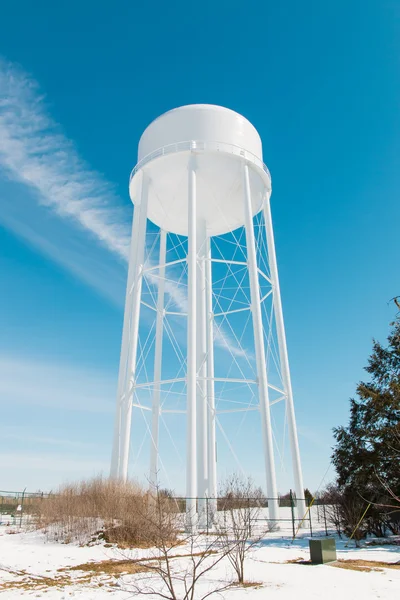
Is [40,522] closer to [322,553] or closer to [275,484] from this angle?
[275,484]

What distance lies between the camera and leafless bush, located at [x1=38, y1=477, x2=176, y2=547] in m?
14.3

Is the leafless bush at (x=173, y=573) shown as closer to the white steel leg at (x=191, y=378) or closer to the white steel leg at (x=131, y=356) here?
the white steel leg at (x=191, y=378)

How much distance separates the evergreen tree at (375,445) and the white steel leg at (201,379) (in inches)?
210

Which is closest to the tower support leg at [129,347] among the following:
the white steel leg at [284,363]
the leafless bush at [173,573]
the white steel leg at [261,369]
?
the white steel leg at [261,369]

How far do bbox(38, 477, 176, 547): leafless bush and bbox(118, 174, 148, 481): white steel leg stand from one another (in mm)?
1028

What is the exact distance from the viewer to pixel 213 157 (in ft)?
62.6

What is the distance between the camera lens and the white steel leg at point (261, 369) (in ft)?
51.0

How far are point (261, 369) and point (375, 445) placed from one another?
5102mm

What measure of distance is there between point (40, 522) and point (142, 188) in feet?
44.6

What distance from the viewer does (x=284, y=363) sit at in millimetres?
17984

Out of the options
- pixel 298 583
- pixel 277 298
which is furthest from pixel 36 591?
pixel 277 298

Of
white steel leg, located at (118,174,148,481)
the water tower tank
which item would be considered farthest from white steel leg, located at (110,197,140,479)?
the water tower tank

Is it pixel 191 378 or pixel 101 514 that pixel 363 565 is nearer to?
pixel 191 378

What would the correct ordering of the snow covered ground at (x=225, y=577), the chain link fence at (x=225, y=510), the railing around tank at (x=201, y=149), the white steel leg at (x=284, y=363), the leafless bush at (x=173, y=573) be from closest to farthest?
the leafless bush at (x=173, y=573)
the snow covered ground at (x=225, y=577)
the chain link fence at (x=225, y=510)
the white steel leg at (x=284, y=363)
the railing around tank at (x=201, y=149)
